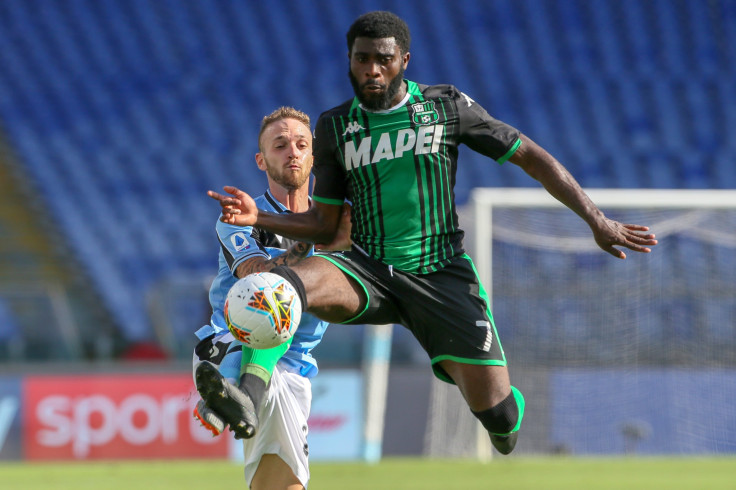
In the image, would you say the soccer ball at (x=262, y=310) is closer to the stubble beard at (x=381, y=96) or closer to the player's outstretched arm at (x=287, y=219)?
the player's outstretched arm at (x=287, y=219)

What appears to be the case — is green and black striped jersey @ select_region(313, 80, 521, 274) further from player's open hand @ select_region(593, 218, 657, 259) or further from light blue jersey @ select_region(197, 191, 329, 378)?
player's open hand @ select_region(593, 218, 657, 259)

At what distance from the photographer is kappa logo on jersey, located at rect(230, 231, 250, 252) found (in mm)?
4430

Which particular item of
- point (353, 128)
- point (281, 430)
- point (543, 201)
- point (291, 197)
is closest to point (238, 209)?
point (353, 128)

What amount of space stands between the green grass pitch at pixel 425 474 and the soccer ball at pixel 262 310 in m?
4.10

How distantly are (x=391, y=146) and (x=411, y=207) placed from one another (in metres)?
0.26

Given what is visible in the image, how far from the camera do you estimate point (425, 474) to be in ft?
28.5

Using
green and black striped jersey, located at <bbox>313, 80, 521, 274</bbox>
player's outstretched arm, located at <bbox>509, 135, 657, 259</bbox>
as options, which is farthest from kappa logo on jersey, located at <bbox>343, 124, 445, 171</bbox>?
player's outstretched arm, located at <bbox>509, 135, 657, 259</bbox>

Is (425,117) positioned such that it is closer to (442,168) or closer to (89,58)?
(442,168)

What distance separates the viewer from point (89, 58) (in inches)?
607

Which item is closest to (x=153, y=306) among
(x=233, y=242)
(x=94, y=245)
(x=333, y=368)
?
(x=333, y=368)

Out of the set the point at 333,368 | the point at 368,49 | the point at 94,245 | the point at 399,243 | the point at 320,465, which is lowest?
the point at 320,465

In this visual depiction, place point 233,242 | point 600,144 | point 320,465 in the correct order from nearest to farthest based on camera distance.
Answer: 1. point 233,242
2. point 320,465
3. point 600,144

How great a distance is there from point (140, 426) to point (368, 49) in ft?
24.6

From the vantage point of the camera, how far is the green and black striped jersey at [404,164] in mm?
4250
